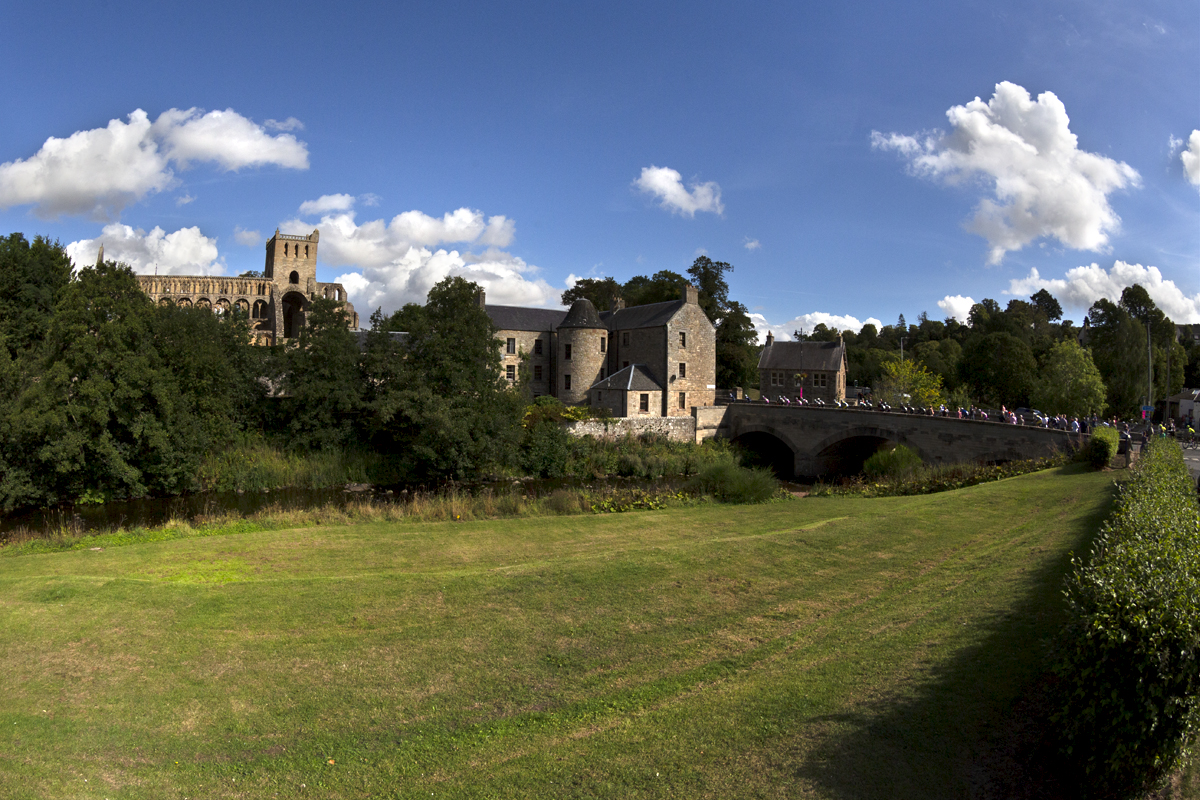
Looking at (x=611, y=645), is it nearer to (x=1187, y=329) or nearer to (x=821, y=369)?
(x=821, y=369)

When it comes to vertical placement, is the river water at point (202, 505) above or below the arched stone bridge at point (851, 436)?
below

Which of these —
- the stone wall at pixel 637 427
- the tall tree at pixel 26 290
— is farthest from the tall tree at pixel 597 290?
the tall tree at pixel 26 290

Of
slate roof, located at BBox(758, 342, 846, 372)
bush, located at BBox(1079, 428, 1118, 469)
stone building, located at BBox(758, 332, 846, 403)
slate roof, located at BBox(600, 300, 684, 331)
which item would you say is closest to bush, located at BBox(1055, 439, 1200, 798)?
bush, located at BBox(1079, 428, 1118, 469)

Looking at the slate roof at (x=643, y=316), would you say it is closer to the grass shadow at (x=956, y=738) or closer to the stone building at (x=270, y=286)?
the stone building at (x=270, y=286)

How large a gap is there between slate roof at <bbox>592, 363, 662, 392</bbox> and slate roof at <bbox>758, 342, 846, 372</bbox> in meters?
18.3

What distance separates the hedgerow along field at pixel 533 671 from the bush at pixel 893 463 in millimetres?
16060

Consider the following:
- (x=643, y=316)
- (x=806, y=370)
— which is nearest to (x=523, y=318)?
(x=643, y=316)

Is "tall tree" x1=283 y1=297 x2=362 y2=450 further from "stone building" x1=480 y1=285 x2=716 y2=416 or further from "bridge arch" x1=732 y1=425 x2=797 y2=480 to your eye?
"bridge arch" x1=732 y1=425 x2=797 y2=480

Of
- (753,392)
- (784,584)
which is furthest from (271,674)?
(753,392)

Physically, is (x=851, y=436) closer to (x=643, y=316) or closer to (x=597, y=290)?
(x=643, y=316)

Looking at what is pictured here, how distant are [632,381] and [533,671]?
3402 cm

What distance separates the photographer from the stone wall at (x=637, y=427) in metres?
37.0

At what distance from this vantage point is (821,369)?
178ft

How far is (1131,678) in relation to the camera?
449 centimetres
